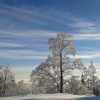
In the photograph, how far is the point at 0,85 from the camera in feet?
191

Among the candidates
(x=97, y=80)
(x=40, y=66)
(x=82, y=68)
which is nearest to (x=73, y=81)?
(x=82, y=68)

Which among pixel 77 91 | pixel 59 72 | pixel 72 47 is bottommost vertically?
pixel 77 91

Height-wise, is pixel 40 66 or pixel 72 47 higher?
pixel 72 47

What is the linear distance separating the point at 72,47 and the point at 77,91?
841 cm

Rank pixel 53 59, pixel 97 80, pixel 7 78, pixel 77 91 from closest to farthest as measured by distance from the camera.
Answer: pixel 53 59
pixel 77 91
pixel 7 78
pixel 97 80

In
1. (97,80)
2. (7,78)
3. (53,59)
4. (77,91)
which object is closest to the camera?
(53,59)

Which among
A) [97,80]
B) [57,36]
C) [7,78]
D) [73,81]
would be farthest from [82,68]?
[97,80]

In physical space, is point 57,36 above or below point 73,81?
above

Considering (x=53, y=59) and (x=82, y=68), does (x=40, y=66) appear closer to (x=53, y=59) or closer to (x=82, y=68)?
(x=53, y=59)

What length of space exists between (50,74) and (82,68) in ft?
15.4

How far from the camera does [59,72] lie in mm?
40219

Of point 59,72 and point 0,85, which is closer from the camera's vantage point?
point 59,72

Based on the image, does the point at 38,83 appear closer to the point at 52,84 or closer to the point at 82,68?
the point at 52,84

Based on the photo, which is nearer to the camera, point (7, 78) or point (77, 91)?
point (77, 91)
